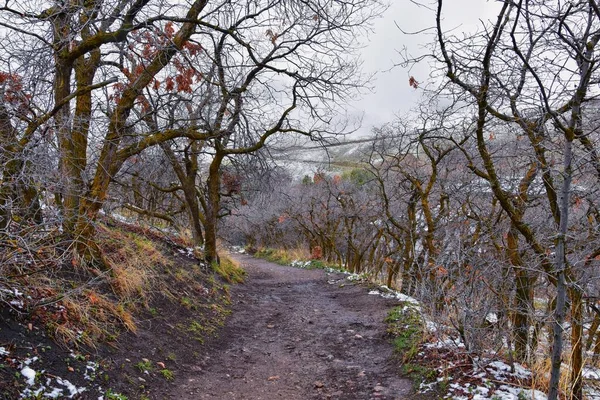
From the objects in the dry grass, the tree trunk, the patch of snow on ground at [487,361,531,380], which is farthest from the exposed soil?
the tree trunk

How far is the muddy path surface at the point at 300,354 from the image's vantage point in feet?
15.2

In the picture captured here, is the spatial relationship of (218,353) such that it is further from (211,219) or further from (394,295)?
(211,219)

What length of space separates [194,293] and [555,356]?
254 inches

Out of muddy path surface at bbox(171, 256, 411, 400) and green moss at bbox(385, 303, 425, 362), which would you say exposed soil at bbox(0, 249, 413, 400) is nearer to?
muddy path surface at bbox(171, 256, 411, 400)

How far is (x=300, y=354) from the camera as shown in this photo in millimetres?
6102

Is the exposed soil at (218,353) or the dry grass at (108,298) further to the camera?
the dry grass at (108,298)

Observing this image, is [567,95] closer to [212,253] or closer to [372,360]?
[372,360]

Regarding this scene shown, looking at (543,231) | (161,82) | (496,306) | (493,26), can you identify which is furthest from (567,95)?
(161,82)

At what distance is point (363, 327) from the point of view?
7.20m

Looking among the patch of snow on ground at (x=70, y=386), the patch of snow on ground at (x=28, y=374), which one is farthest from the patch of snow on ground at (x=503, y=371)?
the patch of snow on ground at (x=28, y=374)

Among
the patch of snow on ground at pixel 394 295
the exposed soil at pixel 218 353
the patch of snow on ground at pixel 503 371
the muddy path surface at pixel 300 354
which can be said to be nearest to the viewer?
the exposed soil at pixel 218 353

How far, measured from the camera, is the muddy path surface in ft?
15.2

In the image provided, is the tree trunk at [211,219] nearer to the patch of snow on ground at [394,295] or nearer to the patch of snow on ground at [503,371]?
the patch of snow on ground at [394,295]

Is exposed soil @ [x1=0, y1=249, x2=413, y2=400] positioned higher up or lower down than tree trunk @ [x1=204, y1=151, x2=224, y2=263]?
lower down
